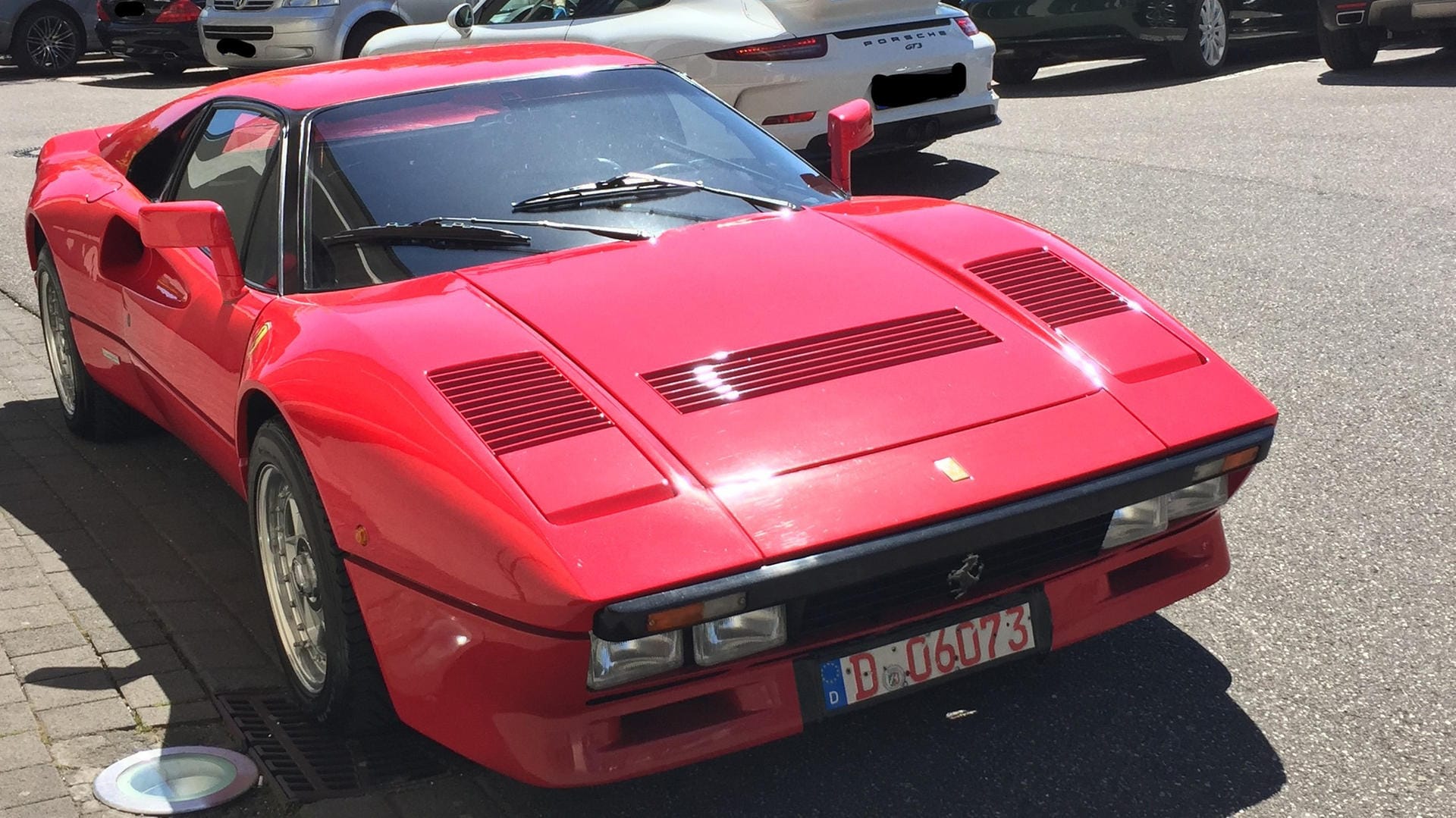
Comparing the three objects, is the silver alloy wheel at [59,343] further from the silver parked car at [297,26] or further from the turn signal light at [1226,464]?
the silver parked car at [297,26]

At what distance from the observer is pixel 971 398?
3008 millimetres

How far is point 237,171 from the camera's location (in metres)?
4.30

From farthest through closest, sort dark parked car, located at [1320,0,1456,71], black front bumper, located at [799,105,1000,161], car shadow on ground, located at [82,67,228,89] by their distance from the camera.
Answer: car shadow on ground, located at [82,67,228,89], dark parked car, located at [1320,0,1456,71], black front bumper, located at [799,105,1000,161]

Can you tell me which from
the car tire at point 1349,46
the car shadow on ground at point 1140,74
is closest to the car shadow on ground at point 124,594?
the car shadow on ground at point 1140,74

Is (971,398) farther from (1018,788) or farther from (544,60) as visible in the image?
(544,60)

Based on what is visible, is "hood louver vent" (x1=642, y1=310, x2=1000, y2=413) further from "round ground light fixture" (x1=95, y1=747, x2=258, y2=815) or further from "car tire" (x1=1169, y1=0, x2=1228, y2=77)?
"car tire" (x1=1169, y1=0, x2=1228, y2=77)

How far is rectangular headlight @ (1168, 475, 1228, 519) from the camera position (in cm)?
312

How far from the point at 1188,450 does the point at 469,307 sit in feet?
4.82

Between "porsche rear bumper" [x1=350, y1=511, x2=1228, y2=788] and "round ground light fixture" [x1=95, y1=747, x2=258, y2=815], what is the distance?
0.46 m

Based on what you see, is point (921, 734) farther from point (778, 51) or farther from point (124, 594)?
point (778, 51)

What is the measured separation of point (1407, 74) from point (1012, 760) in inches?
408

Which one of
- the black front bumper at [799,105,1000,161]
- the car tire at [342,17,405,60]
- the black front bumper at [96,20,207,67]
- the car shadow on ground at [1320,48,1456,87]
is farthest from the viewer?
the black front bumper at [96,20,207,67]

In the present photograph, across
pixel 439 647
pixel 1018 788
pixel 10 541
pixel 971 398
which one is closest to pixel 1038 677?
pixel 1018 788

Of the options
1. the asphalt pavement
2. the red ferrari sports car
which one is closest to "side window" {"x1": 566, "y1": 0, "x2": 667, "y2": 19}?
the asphalt pavement
